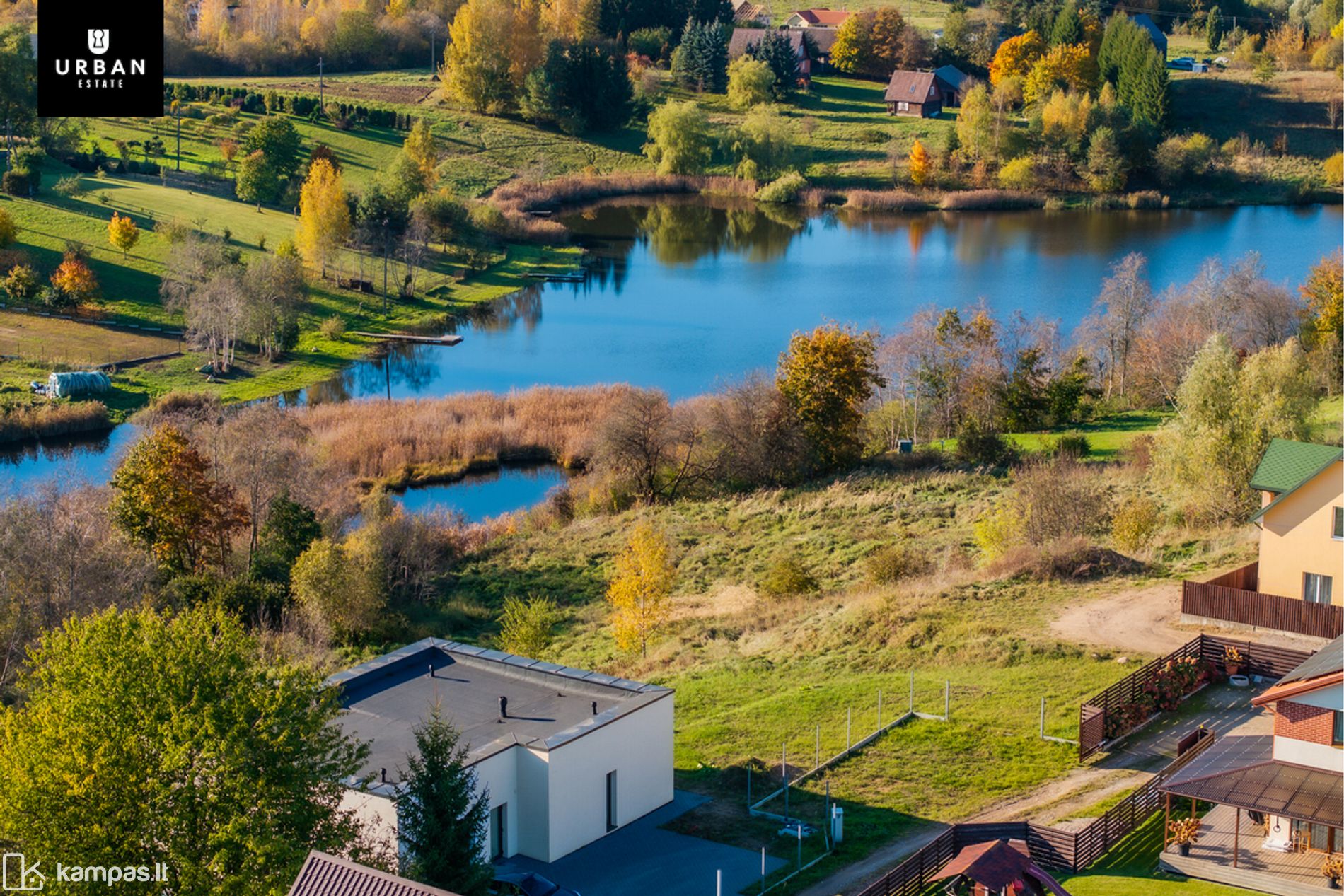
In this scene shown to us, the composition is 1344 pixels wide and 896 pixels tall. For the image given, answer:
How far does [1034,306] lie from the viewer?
231ft

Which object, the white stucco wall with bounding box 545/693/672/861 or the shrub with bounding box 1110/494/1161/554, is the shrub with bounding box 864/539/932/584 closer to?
the shrub with bounding box 1110/494/1161/554

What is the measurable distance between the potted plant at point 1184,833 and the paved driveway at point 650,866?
555 cm

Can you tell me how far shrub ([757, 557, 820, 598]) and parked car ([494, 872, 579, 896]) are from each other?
17.4 meters

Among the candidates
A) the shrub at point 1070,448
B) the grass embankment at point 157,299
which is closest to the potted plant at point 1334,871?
the shrub at point 1070,448

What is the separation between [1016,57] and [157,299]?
233 feet

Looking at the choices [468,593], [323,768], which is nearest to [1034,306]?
[468,593]

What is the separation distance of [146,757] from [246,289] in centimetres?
4736

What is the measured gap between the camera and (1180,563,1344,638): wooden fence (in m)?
29.7

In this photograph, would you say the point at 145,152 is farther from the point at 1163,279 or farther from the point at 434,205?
the point at 1163,279

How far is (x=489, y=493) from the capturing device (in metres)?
52.4

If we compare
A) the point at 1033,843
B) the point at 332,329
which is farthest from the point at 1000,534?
the point at 332,329

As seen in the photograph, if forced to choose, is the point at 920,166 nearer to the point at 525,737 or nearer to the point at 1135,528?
the point at 1135,528

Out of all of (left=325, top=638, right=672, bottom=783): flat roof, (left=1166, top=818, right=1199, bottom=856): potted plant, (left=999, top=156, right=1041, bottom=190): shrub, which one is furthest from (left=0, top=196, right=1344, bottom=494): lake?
(left=1166, top=818, right=1199, bottom=856): potted plant

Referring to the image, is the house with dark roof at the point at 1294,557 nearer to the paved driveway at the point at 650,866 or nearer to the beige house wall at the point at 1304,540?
the beige house wall at the point at 1304,540
